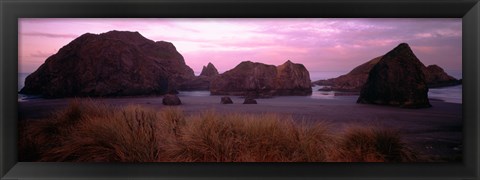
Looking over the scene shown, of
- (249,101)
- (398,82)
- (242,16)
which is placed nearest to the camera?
(242,16)

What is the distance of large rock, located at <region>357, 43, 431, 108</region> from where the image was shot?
A: 3676mm

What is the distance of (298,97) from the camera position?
3.76 meters

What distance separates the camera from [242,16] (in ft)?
11.7

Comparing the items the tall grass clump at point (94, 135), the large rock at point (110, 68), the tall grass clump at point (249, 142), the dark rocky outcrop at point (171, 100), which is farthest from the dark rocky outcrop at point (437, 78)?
the tall grass clump at point (94, 135)

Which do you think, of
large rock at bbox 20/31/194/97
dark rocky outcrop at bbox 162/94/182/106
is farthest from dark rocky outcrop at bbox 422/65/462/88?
dark rocky outcrop at bbox 162/94/182/106

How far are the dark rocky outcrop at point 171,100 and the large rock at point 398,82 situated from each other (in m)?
1.73

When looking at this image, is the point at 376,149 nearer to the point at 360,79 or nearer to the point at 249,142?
the point at 360,79

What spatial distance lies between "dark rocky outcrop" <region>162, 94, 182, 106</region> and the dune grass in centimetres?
14

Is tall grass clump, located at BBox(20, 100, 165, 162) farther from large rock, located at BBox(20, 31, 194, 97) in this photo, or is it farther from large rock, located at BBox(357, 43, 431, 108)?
large rock, located at BBox(357, 43, 431, 108)

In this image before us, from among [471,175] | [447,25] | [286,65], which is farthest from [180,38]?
[471,175]

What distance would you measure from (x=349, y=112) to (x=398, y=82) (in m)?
0.52

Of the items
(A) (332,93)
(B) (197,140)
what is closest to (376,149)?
(A) (332,93)

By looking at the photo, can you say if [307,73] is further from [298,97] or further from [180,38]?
[180,38]

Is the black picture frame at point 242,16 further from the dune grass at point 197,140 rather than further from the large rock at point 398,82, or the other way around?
the large rock at point 398,82
